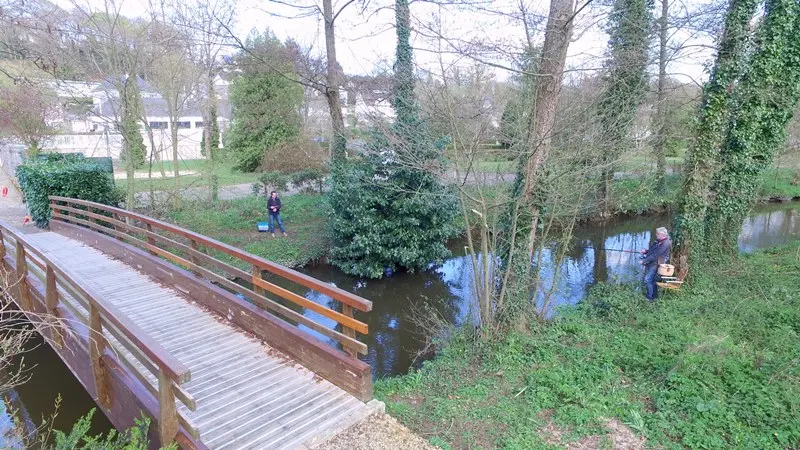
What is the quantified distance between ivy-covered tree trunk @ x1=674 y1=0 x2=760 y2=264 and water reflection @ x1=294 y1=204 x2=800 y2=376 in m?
1.45

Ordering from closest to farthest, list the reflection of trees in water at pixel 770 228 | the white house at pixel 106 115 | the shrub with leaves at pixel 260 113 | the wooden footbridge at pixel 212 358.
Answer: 1. the wooden footbridge at pixel 212 358
2. the white house at pixel 106 115
3. the reflection of trees in water at pixel 770 228
4. the shrub with leaves at pixel 260 113

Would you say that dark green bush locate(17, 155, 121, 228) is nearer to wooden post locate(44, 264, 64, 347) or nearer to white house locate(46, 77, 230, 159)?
white house locate(46, 77, 230, 159)

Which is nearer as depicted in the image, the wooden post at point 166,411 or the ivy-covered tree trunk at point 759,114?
the wooden post at point 166,411

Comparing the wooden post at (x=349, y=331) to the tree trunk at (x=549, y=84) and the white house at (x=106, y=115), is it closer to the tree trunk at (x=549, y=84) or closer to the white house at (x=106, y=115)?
the tree trunk at (x=549, y=84)

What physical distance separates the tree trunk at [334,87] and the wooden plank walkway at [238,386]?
655 cm

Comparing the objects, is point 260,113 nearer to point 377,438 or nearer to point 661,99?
point 661,99

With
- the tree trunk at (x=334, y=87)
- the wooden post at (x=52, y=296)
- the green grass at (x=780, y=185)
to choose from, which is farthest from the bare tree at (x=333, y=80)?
the green grass at (x=780, y=185)

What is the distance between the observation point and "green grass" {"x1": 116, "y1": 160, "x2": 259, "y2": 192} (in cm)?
1452

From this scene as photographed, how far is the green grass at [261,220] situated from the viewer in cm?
1267

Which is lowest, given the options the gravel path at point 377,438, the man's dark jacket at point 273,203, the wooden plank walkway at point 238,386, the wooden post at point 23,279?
the gravel path at point 377,438

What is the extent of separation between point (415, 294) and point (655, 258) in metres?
5.31

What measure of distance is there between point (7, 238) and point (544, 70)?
864cm

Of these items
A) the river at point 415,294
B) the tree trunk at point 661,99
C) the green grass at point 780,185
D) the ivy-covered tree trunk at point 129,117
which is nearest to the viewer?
the river at point 415,294

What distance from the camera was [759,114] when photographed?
8000 mm
